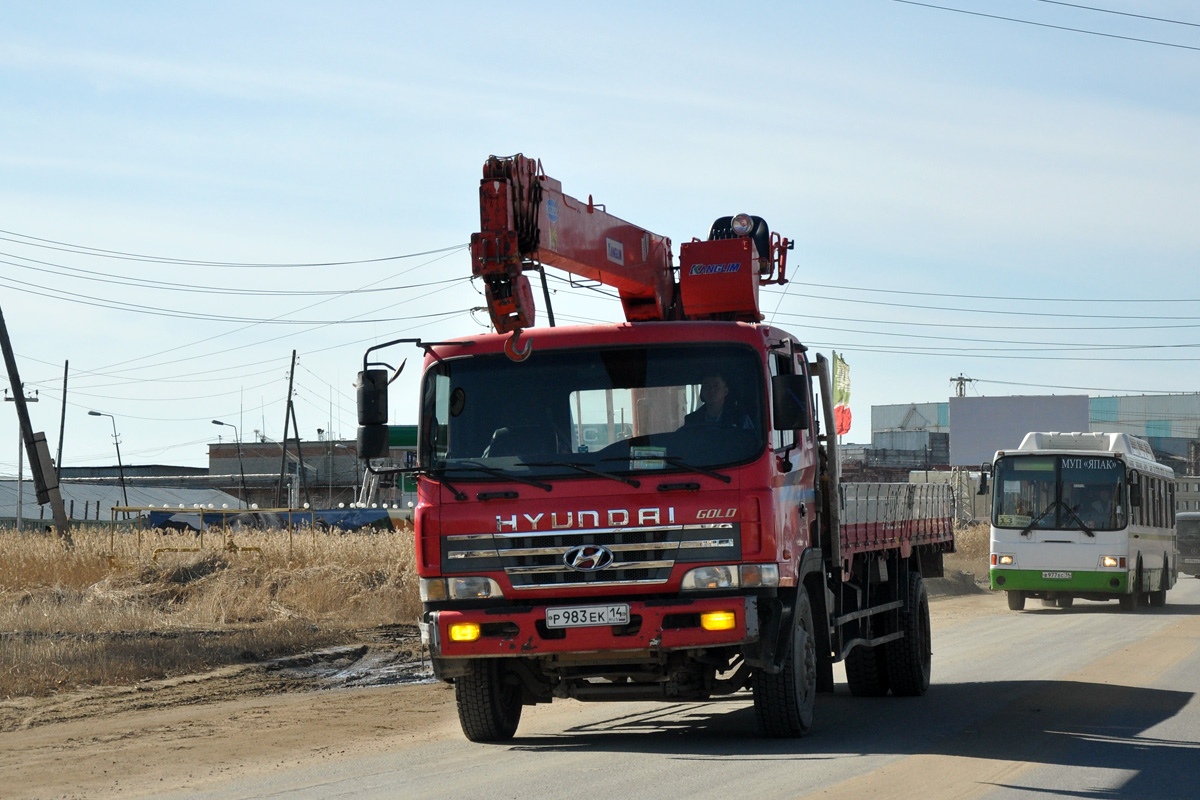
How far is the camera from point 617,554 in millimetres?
9016

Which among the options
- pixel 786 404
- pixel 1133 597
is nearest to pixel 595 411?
pixel 786 404

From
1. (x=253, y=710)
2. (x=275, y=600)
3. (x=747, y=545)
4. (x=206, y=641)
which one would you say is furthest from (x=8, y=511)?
(x=747, y=545)

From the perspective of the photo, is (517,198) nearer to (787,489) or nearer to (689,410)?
(689,410)

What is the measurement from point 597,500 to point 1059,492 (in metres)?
20.4

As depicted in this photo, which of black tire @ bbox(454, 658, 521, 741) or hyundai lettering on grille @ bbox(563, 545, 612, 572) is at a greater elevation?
hyundai lettering on grille @ bbox(563, 545, 612, 572)

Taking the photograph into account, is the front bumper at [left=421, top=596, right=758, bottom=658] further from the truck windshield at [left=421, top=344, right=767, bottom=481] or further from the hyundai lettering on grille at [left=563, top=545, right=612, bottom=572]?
the truck windshield at [left=421, top=344, right=767, bottom=481]

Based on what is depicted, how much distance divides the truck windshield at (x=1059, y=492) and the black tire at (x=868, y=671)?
14.8 metres

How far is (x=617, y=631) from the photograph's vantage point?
8.99 m

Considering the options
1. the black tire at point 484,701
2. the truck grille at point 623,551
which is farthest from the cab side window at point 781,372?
the black tire at point 484,701

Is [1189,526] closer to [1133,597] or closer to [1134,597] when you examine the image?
[1134,597]

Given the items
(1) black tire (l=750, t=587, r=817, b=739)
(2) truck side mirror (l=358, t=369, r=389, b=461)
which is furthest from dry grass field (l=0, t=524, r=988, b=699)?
(1) black tire (l=750, t=587, r=817, b=739)

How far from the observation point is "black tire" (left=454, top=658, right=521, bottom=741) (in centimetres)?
983

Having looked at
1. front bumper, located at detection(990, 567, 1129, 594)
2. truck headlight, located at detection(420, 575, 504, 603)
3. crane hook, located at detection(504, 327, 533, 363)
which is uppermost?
crane hook, located at detection(504, 327, 533, 363)

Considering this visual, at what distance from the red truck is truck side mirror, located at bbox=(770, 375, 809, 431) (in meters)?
0.01
